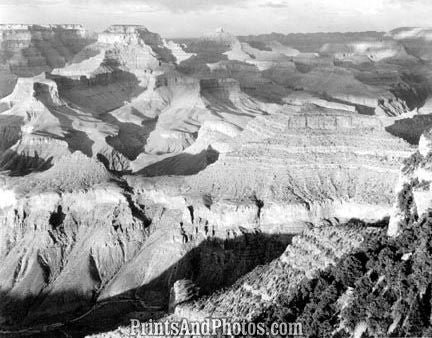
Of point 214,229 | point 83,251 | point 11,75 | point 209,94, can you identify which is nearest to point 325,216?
point 214,229

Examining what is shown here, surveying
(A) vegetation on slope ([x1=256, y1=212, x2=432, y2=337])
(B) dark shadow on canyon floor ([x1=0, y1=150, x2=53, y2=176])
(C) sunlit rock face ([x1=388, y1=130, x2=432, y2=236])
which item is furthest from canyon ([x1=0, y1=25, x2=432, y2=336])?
(A) vegetation on slope ([x1=256, y1=212, x2=432, y2=337])

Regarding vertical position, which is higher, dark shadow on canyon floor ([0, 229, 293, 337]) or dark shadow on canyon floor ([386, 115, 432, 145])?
dark shadow on canyon floor ([386, 115, 432, 145])

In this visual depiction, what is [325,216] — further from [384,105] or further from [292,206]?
[384,105]

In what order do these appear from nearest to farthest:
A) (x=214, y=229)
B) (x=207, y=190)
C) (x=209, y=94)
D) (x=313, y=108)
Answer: (x=214, y=229), (x=207, y=190), (x=313, y=108), (x=209, y=94)

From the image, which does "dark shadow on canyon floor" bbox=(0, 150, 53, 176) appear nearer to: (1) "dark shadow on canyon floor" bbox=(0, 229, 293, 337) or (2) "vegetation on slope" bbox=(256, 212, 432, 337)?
(1) "dark shadow on canyon floor" bbox=(0, 229, 293, 337)

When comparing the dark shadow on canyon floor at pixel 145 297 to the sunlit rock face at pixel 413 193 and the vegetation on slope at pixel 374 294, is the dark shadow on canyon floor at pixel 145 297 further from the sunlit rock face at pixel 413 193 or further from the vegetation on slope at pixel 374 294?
the vegetation on slope at pixel 374 294

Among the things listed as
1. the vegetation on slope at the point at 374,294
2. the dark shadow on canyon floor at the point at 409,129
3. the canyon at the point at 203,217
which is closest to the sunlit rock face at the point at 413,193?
the canyon at the point at 203,217

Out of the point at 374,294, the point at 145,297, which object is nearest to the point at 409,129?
the point at 145,297

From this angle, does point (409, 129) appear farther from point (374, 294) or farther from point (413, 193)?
point (374, 294)
